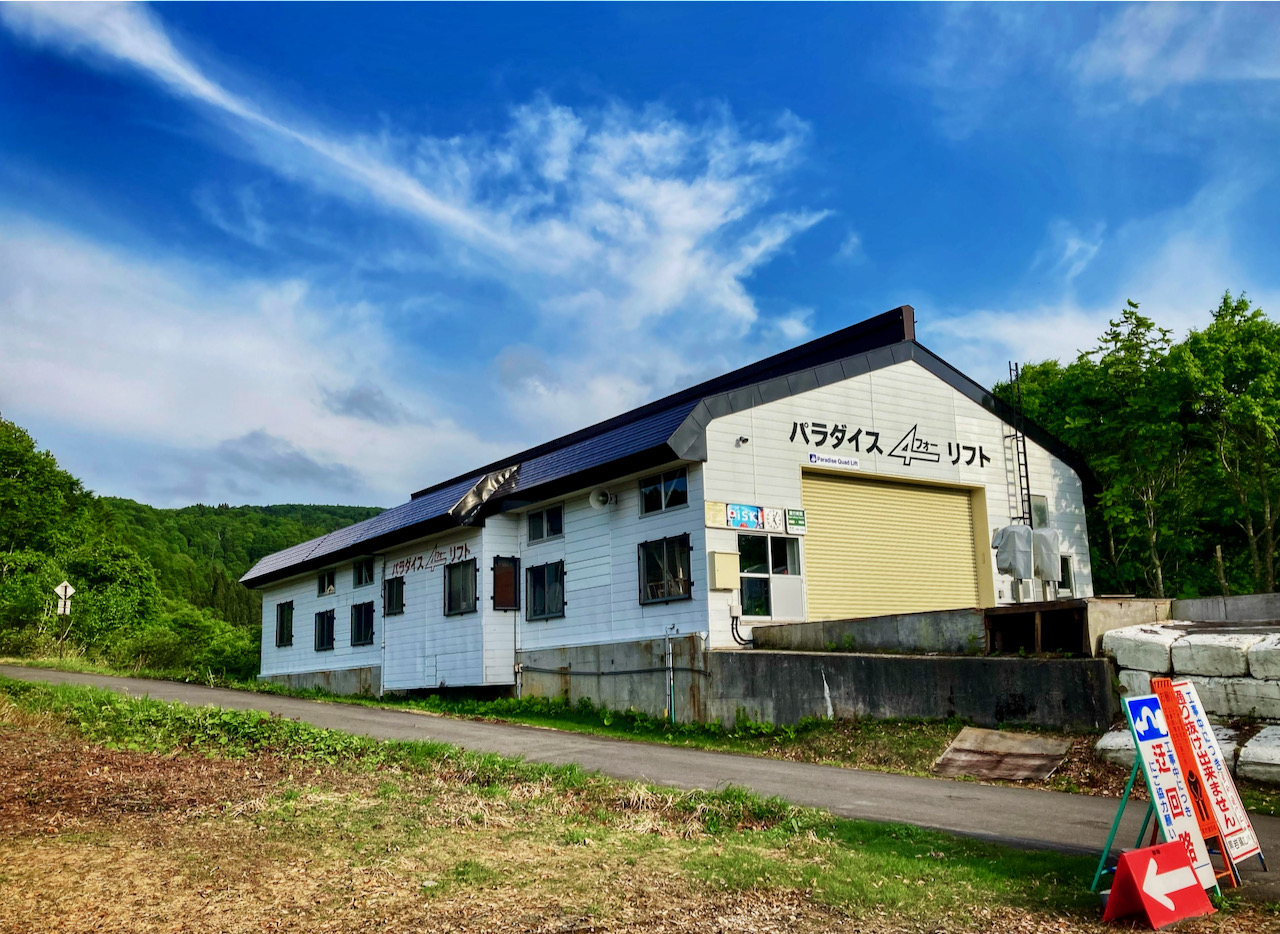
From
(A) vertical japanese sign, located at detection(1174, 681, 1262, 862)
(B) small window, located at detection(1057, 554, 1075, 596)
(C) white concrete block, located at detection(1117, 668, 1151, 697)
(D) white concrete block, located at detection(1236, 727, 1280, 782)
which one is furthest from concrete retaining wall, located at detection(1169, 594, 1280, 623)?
(A) vertical japanese sign, located at detection(1174, 681, 1262, 862)

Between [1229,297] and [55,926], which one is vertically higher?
[1229,297]

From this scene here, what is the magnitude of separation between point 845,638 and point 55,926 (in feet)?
43.0

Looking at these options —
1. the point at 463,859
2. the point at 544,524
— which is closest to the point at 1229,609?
the point at 463,859

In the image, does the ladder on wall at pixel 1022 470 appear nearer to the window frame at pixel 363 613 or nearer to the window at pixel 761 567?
the window at pixel 761 567

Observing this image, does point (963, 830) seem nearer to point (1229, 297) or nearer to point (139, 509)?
point (1229, 297)

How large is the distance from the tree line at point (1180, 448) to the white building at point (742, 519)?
2.09 meters

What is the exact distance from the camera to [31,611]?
43281 mm

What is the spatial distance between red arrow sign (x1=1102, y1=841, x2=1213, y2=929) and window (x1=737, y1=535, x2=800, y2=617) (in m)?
12.4

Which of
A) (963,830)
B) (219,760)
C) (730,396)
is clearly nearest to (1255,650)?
(963,830)

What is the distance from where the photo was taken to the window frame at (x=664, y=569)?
18797 millimetres

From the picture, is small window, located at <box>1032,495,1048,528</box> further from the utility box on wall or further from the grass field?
the grass field

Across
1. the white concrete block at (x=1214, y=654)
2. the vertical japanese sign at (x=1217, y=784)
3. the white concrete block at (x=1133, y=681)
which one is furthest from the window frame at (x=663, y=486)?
the vertical japanese sign at (x=1217, y=784)

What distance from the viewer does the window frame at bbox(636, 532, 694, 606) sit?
18.8m

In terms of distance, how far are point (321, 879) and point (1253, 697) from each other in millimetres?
10652
